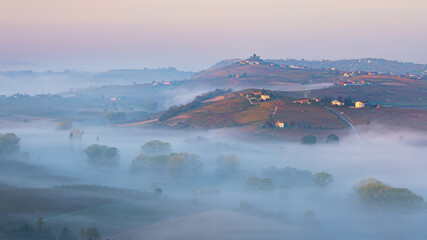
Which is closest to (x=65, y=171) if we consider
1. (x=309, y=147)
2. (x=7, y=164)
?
(x=7, y=164)

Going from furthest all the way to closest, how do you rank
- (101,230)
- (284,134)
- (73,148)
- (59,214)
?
(73,148), (284,134), (59,214), (101,230)

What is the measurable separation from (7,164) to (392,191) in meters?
53.4

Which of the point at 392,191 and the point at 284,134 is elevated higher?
the point at 284,134

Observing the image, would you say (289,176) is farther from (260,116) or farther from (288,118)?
(260,116)

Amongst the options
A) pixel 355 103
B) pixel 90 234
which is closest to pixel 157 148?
pixel 90 234

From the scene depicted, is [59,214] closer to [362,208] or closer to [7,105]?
[362,208]

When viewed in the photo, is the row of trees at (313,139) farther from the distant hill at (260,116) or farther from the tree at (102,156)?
the tree at (102,156)

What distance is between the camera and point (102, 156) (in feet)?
257

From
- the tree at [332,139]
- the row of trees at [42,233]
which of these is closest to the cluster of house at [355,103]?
the tree at [332,139]

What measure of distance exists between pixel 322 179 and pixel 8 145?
180ft

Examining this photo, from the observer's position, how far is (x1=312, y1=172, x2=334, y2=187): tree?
61.2m

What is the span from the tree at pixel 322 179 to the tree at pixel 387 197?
21.8ft

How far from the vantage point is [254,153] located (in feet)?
254

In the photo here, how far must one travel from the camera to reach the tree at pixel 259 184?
5938cm
